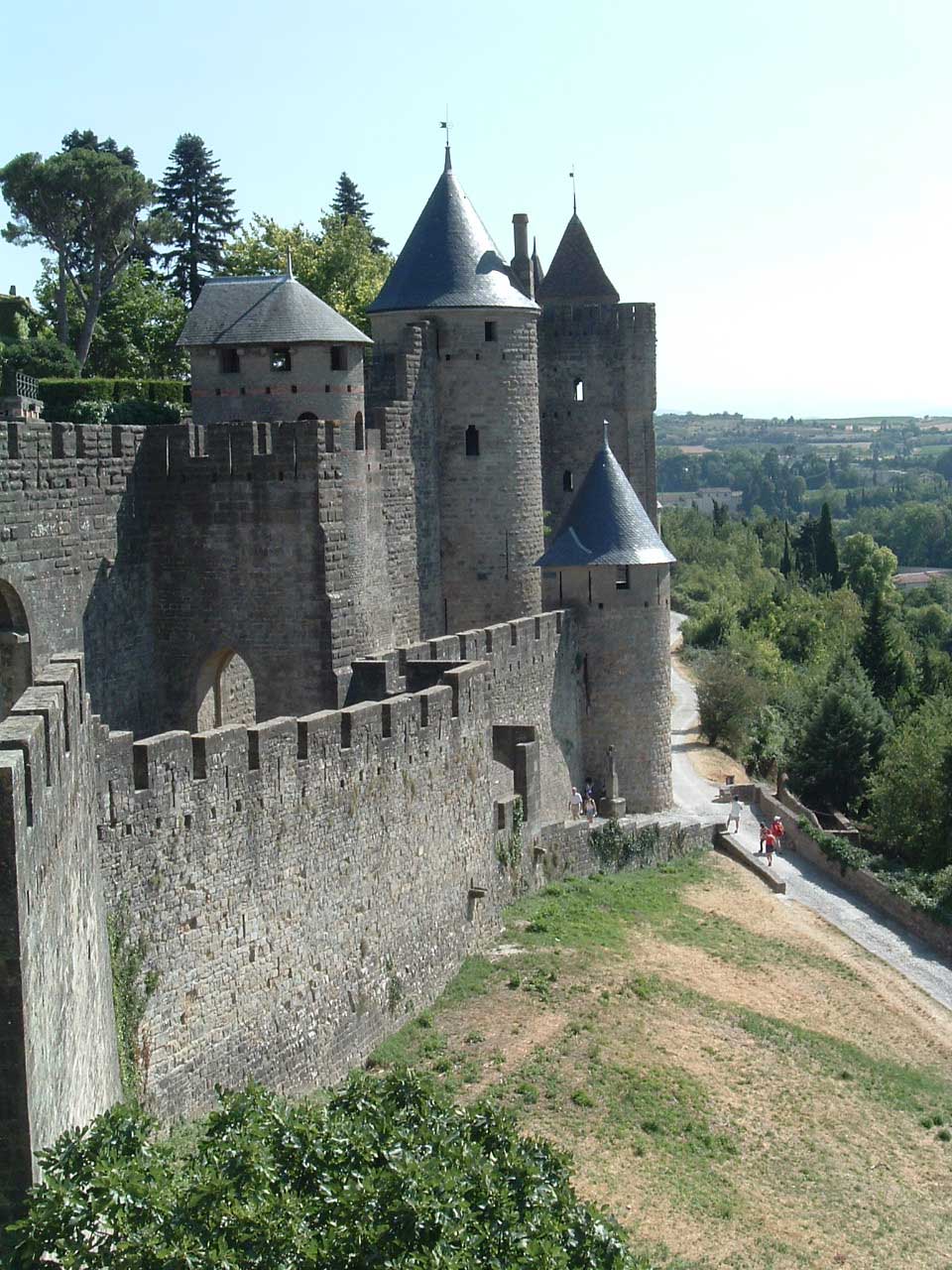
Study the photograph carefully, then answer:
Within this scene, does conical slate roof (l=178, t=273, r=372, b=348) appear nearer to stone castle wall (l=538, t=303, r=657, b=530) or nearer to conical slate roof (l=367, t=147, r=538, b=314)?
conical slate roof (l=367, t=147, r=538, b=314)

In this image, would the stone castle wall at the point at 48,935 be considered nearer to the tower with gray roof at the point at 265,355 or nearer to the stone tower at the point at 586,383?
the tower with gray roof at the point at 265,355

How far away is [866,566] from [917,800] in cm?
7172

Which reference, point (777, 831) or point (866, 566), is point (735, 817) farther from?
point (866, 566)

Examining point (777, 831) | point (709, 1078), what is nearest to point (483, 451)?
point (777, 831)

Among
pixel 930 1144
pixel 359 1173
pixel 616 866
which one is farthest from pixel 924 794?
pixel 359 1173

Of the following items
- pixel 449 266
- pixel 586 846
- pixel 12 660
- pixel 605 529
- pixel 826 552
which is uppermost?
pixel 449 266

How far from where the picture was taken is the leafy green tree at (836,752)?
5078cm

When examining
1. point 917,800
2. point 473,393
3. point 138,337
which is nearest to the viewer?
point 473,393

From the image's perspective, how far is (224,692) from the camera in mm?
29828

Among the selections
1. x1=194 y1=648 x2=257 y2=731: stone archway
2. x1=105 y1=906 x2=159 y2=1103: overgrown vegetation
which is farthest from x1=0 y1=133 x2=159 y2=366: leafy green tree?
x1=105 y1=906 x2=159 y2=1103: overgrown vegetation

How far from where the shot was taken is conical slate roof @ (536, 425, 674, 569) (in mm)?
37812

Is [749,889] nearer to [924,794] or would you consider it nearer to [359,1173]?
[924,794]

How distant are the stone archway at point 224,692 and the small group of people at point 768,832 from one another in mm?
13080

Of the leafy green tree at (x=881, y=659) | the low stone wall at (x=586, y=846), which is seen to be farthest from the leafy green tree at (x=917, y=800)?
the leafy green tree at (x=881, y=659)
